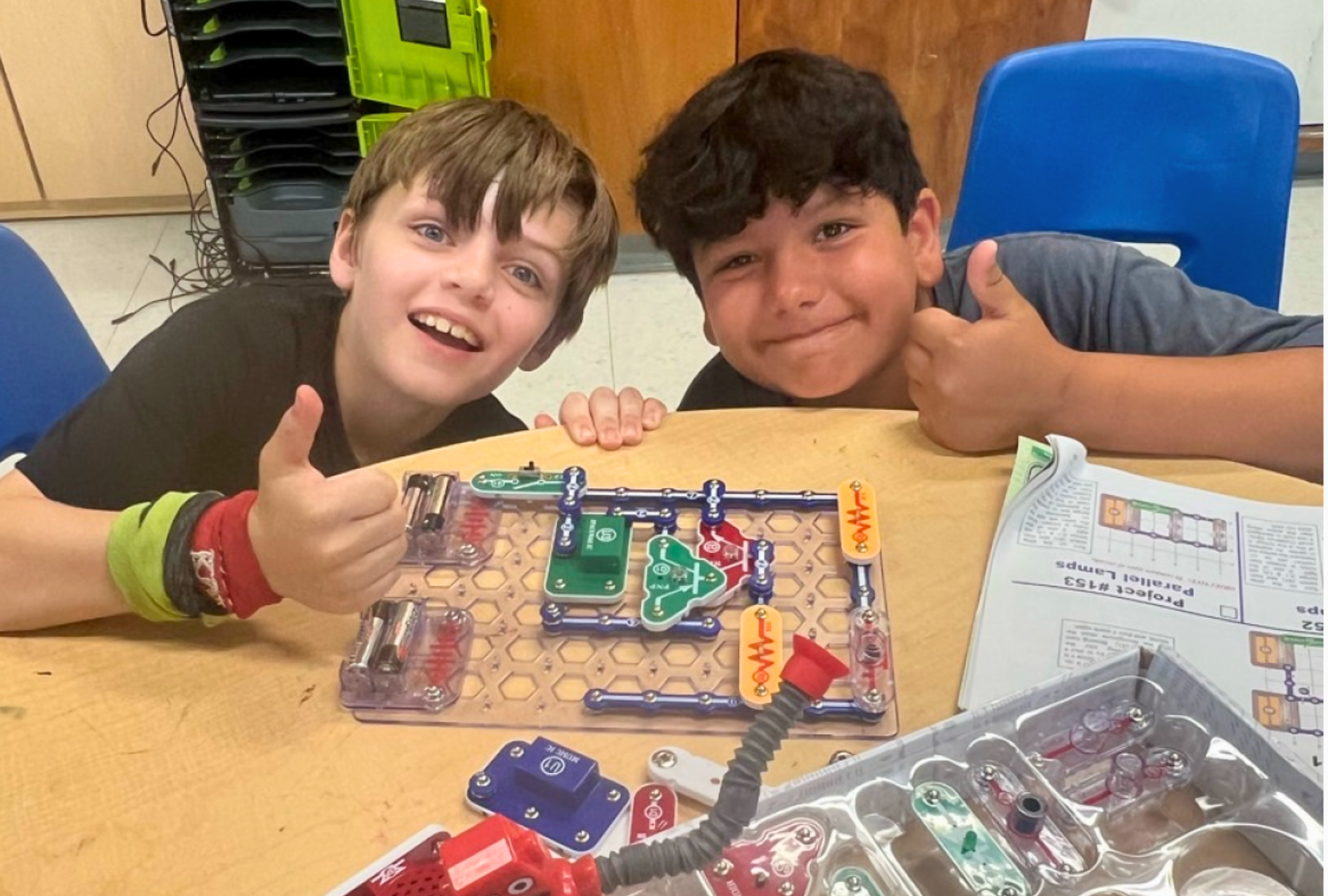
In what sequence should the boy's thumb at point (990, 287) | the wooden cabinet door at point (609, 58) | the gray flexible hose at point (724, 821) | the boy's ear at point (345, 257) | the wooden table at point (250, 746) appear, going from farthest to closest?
the wooden cabinet door at point (609, 58) < the boy's ear at point (345, 257) < the boy's thumb at point (990, 287) < the wooden table at point (250, 746) < the gray flexible hose at point (724, 821)

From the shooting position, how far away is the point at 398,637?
0.64 m

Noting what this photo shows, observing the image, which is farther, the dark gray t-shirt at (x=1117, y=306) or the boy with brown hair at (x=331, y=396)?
the dark gray t-shirt at (x=1117, y=306)

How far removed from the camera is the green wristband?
24.7 inches

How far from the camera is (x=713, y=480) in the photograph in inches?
30.5

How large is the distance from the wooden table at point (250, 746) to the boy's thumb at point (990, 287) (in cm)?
15

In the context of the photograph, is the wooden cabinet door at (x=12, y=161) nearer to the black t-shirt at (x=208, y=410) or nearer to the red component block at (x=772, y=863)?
the black t-shirt at (x=208, y=410)

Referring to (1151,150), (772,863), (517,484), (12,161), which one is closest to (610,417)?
(517,484)

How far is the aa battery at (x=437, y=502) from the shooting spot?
72 centimetres

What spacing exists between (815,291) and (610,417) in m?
0.20

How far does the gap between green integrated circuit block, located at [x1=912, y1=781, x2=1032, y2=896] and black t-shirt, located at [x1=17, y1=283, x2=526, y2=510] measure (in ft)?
1.90

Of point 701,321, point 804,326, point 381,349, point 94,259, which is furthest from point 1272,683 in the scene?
point 94,259

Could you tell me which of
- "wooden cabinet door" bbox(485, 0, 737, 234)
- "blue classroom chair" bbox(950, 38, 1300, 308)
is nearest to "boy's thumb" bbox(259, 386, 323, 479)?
"blue classroom chair" bbox(950, 38, 1300, 308)

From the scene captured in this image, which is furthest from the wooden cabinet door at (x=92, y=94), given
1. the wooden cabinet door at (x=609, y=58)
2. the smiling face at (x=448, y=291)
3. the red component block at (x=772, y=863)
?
the red component block at (x=772, y=863)

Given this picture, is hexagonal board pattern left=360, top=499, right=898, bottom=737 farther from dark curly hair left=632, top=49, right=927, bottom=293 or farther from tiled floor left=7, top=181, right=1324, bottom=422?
tiled floor left=7, top=181, right=1324, bottom=422
